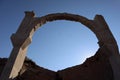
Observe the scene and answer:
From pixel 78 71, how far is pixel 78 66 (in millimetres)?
442

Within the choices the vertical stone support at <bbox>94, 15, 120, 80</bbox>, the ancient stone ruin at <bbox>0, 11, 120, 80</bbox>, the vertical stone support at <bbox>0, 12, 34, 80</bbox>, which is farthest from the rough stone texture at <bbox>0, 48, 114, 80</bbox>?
the vertical stone support at <bbox>0, 12, 34, 80</bbox>

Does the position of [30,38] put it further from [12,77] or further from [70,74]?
[70,74]

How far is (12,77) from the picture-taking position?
8578 mm

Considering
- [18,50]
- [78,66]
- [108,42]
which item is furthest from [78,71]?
[18,50]

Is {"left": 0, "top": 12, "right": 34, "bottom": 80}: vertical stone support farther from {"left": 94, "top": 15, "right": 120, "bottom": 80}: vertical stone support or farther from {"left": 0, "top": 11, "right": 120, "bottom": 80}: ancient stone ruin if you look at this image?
{"left": 94, "top": 15, "right": 120, "bottom": 80}: vertical stone support

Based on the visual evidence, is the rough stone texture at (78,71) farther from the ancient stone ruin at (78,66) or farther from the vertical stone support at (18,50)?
the vertical stone support at (18,50)

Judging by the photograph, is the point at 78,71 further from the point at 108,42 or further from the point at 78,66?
the point at 108,42

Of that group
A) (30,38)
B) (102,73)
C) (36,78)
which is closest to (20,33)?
(30,38)

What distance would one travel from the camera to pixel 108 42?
36.0 feet

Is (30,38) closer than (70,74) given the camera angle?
Yes

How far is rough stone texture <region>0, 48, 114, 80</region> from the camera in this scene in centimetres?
1252

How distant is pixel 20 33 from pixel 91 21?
544 centimetres

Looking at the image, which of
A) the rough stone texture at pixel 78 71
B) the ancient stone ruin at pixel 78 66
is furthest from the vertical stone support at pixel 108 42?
the rough stone texture at pixel 78 71

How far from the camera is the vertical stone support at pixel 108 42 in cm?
977
